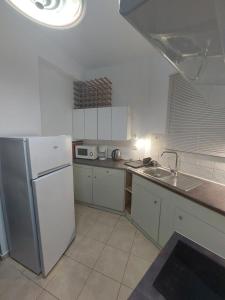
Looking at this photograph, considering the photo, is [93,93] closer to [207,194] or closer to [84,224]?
[84,224]

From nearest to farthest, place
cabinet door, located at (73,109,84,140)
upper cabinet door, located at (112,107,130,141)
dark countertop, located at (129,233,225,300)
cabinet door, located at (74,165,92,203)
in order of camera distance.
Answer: dark countertop, located at (129,233,225,300)
upper cabinet door, located at (112,107,130,141)
cabinet door, located at (74,165,92,203)
cabinet door, located at (73,109,84,140)

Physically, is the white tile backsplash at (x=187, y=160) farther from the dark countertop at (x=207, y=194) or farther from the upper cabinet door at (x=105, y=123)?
the upper cabinet door at (x=105, y=123)

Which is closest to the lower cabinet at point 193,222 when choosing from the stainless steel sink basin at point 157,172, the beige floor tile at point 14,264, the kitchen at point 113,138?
the kitchen at point 113,138

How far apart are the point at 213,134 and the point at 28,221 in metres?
2.17

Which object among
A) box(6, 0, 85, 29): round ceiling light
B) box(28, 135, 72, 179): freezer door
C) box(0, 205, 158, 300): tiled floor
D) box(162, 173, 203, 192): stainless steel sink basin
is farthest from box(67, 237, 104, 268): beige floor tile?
box(6, 0, 85, 29): round ceiling light

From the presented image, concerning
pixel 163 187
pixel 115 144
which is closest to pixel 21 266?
pixel 163 187

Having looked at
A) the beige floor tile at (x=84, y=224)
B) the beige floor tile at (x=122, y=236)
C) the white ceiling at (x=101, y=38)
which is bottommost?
the beige floor tile at (x=122, y=236)

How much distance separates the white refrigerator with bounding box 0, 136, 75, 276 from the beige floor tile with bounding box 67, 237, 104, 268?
0.15 meters

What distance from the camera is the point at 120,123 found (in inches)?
97.1

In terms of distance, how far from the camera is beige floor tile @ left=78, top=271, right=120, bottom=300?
4.20 ft

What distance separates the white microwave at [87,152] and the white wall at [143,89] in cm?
82

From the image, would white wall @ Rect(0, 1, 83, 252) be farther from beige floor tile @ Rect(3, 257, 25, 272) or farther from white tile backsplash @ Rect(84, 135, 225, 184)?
white tile backsplash @ Rect(84, 135, 225, 184)

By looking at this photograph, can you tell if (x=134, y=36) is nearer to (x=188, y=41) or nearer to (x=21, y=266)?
(x=188, y=41)

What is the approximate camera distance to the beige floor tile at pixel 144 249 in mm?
1687
